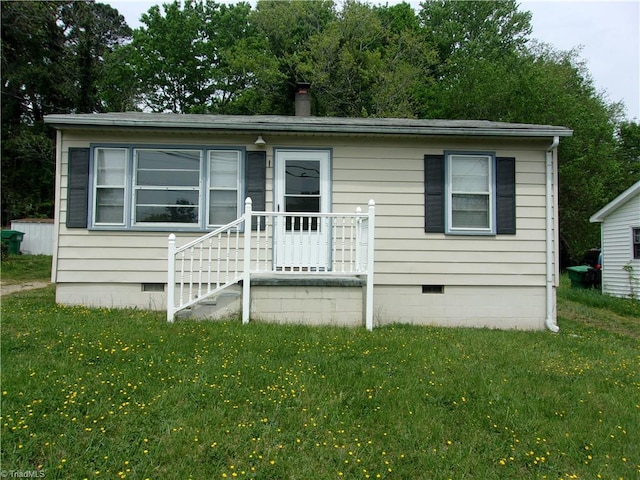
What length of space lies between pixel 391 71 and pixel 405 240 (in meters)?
15.5

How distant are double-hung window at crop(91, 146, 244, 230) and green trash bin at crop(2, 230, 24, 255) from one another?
39.0 ft

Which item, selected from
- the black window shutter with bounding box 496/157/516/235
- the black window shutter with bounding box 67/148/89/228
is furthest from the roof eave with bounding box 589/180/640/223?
the black window shutter with bounding box 67/148/89/228

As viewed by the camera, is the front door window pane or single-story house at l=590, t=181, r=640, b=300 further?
single-story house at l=590, t=181, r=640, b=300

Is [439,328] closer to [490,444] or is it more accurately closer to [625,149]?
[490,444]

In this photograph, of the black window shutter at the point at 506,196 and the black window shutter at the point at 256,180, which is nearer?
the black window shutter at the point at 256,180

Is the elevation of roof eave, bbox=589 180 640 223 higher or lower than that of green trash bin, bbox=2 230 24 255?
higher

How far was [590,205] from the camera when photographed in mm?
19562

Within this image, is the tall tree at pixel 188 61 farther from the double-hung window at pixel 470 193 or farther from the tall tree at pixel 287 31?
the double-hung window at pixel 470 193

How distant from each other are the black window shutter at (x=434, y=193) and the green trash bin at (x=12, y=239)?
15718 mm

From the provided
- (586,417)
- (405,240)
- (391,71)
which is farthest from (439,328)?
(391,71)

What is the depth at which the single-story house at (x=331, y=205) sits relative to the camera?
610 centimetres

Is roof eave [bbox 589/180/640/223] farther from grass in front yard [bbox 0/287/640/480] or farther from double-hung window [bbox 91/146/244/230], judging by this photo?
double-hung window [bbox 91/146/244/230]

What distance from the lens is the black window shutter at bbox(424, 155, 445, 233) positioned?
20.8 ft

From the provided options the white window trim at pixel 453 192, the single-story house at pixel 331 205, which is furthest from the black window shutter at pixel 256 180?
the white window trim at pixel 453 192
